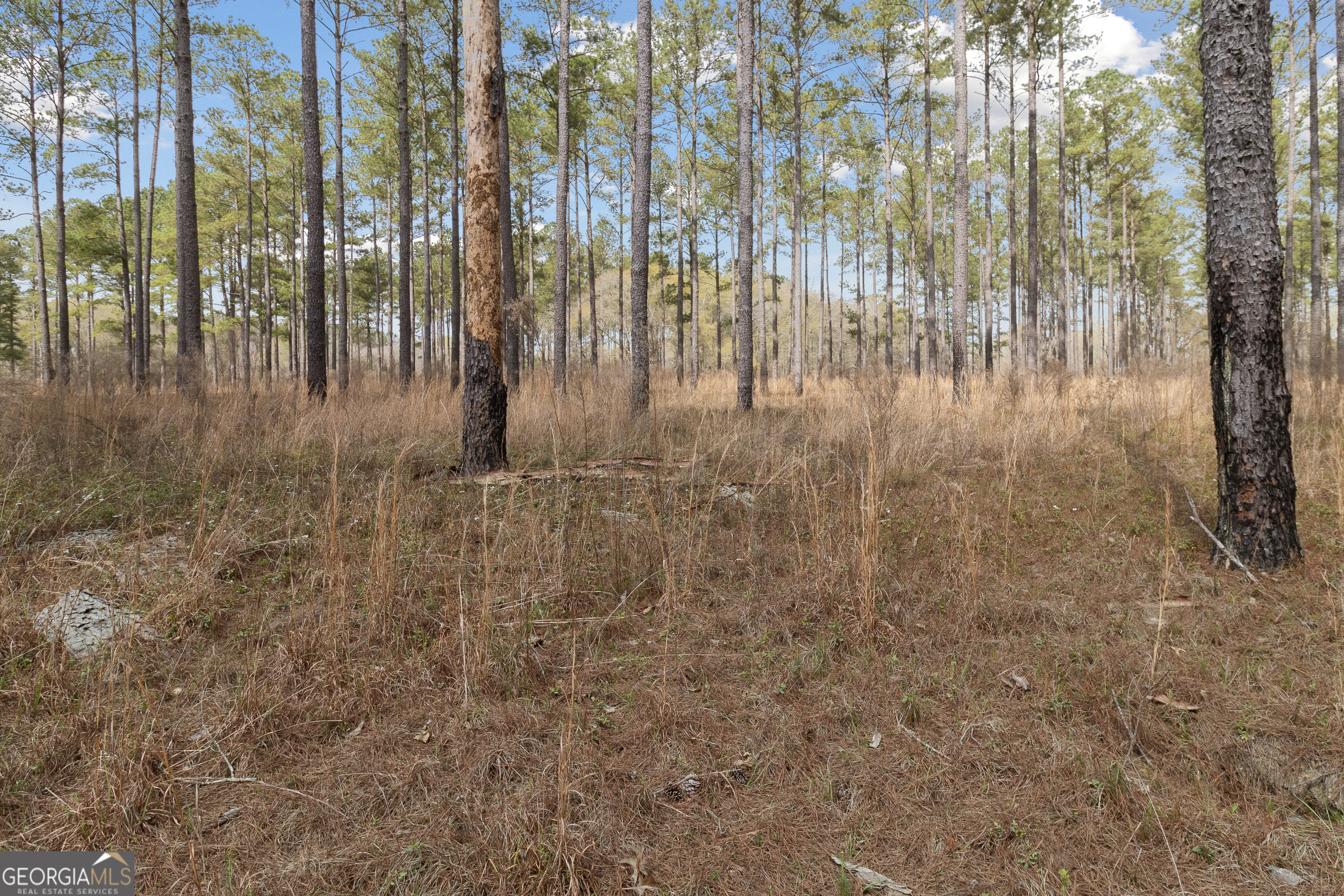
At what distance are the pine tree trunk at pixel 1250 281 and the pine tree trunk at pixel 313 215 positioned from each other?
9.80 m

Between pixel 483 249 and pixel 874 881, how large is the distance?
461cm

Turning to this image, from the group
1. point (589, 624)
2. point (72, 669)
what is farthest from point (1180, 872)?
point (72, 669)

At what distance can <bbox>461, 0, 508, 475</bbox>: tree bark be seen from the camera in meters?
4.61

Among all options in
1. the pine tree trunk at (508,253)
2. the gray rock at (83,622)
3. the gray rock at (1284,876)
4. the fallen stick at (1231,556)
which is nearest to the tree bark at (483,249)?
the gray rock at (83,622)

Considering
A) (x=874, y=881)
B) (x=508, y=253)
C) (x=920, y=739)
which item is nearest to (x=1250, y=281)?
(x=920, y=739)

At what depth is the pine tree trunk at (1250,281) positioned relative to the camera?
3.22 meters

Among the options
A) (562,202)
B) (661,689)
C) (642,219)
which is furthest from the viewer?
(562,202)

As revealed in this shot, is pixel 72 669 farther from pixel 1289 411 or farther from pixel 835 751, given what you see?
pixel 1289 411

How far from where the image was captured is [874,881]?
5.07ft

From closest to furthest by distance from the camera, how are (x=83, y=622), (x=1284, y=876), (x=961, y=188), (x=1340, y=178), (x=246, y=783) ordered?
(x=1284, y=876) < (x=246, y=783) < (x=83, y=622) < (x=961, y=188) < (x=1340, y=178)

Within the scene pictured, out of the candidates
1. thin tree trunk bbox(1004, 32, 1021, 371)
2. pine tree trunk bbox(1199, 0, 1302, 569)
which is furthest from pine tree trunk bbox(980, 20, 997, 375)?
pine tree trunk bbox(1199, 0, 1302, 569)

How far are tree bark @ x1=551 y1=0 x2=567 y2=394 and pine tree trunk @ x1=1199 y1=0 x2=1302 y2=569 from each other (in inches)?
317

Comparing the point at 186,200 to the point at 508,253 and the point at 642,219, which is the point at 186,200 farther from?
the point at 642,219

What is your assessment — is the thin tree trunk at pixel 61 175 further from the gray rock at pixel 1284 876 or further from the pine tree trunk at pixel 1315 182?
the pine tree trunk at pixel 1315 182
